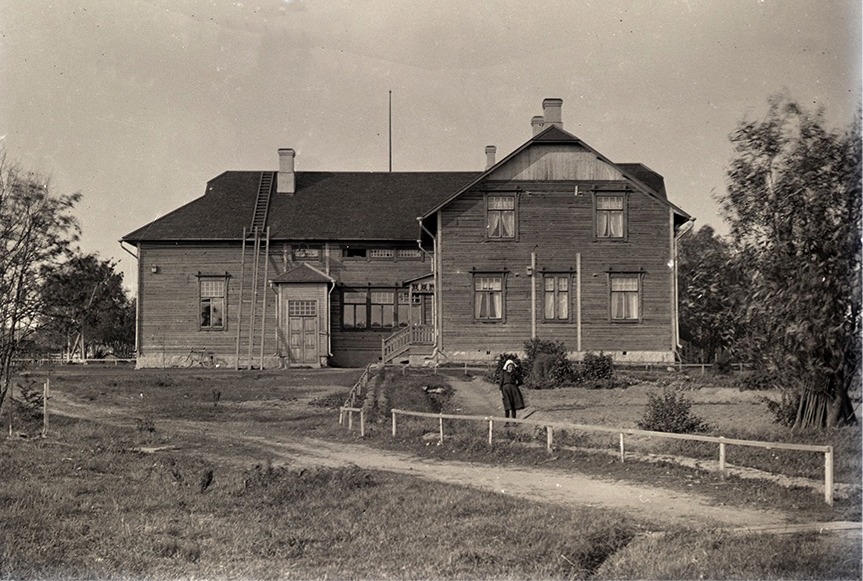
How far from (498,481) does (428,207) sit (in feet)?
88.7

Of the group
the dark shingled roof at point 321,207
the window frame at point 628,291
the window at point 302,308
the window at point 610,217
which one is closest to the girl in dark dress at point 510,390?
the window frame at point 628,291

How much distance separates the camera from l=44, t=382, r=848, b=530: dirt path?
10.6m

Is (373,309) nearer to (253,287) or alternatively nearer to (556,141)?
(253,287)

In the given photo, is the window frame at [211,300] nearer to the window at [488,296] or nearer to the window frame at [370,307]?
the window frame at [370,307]

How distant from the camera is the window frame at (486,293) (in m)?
32.6

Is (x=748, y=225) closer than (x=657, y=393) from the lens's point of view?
Yes

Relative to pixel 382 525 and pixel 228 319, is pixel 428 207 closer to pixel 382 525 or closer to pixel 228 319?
pixel 228 319

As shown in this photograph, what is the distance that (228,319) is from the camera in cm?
3691

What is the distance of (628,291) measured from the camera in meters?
33.0

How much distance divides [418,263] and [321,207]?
529cm

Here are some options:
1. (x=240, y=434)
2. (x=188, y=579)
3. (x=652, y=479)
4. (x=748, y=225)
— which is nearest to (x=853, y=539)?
(x=652, y=479)

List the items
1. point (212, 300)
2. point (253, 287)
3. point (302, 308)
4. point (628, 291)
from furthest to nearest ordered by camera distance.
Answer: point (212, 300) < point (302, 308) < point (253, 287) < point (628, 291)

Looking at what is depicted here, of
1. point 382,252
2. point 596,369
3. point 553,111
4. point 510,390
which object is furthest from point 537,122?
point 510,390

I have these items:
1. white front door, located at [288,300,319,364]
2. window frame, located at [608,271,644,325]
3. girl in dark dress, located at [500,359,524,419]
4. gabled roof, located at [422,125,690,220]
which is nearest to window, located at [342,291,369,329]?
white front door, located at [288,300,319,364]
